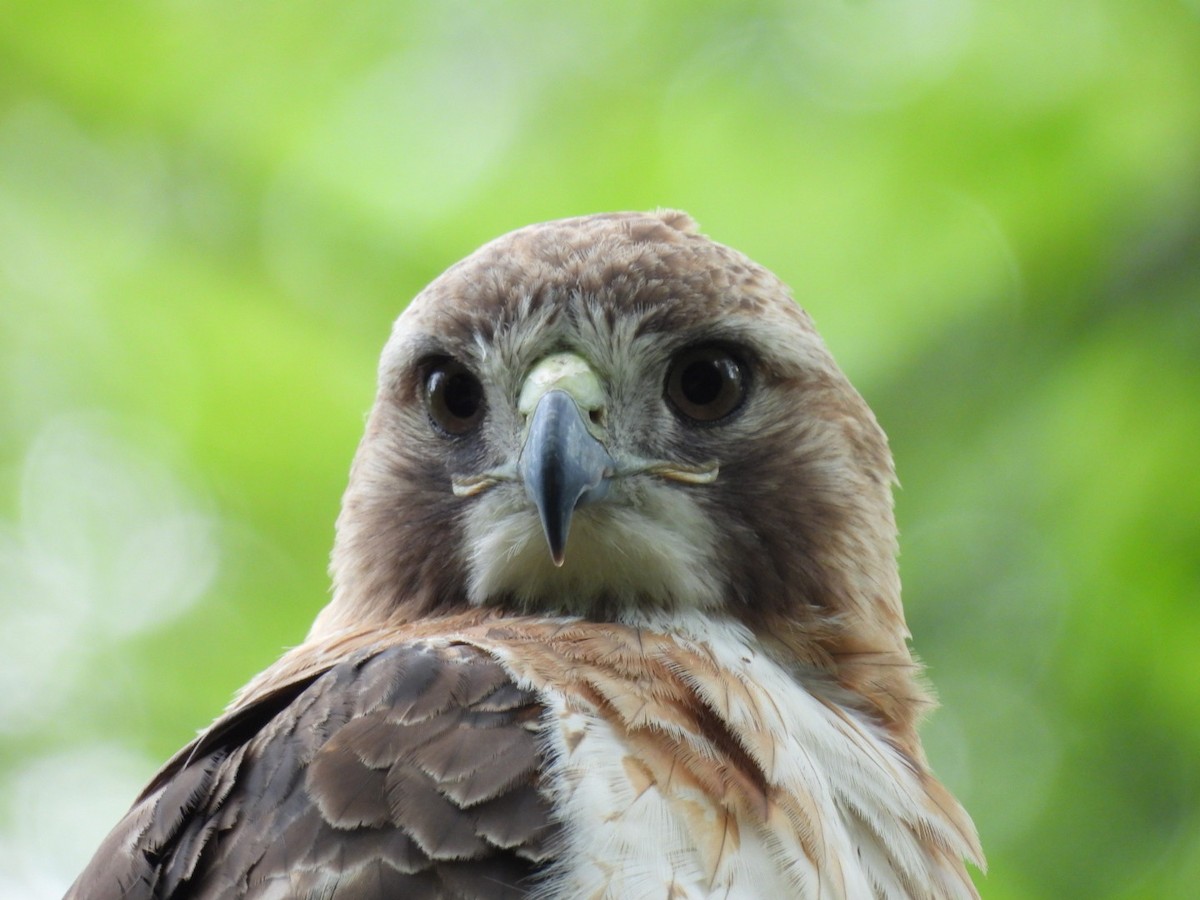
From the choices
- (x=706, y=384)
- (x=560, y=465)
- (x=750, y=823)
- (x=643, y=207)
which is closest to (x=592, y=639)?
(x=560, y=465)

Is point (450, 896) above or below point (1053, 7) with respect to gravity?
below

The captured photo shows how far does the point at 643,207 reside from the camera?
4270 mm

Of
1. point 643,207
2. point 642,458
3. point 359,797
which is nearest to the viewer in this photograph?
point 359,797

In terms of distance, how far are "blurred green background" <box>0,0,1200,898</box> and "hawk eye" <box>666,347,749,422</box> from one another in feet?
2.46

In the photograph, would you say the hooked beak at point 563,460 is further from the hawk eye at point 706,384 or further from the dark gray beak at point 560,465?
the hawk eye at point 706,384

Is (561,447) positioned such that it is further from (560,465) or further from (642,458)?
(642,458)

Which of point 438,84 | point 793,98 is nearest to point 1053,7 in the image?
point 793,98

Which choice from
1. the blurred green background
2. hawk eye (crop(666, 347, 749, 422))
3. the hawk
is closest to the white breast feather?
the hawk

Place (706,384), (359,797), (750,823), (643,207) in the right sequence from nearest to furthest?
(359,797) < (750,823) < (706,384) < (643,207)

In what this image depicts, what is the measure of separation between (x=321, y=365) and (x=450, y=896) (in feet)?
8.41

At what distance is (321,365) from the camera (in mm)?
4352

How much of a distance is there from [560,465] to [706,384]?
0.50 meters

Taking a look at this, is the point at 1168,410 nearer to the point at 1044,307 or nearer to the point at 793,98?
the point at 1044,307

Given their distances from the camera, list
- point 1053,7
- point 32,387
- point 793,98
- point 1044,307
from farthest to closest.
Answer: point 32,387 < point 793,98 < point 1053,7 < point 1044,307
